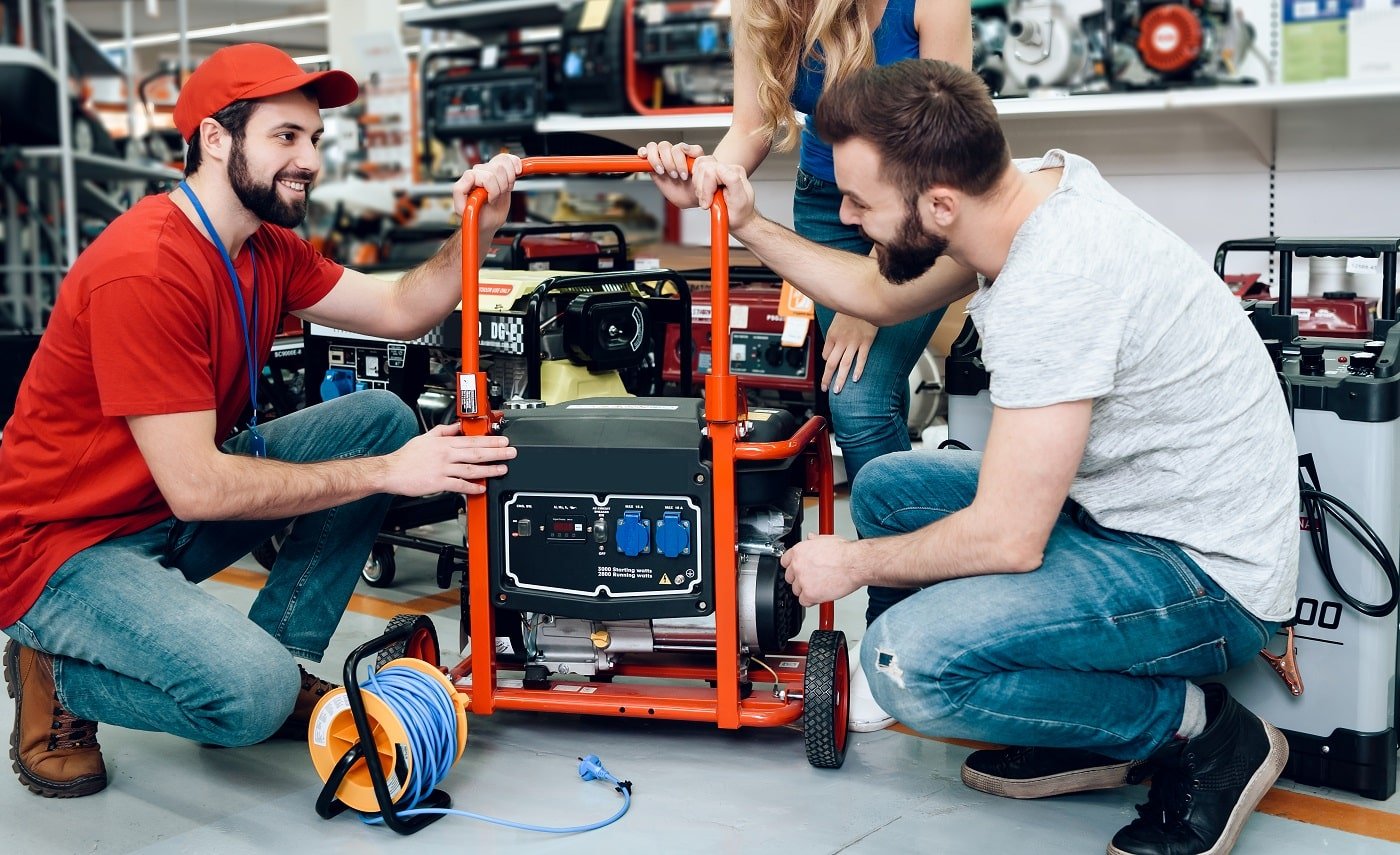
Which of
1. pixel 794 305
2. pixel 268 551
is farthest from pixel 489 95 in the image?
pixel 268 551

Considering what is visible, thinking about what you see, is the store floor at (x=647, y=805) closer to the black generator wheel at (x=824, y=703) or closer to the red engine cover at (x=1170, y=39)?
the black generator wheel at (x=824, y=703)

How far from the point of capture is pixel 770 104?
91.9 inches

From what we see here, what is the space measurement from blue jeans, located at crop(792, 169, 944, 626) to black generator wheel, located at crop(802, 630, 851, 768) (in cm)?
24

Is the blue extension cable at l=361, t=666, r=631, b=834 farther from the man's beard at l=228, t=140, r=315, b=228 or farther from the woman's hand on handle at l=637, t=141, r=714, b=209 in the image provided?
the woman's hand on handle at l=637, t=141, r=714, b=209

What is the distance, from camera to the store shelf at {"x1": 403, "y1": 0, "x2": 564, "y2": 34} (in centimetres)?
660

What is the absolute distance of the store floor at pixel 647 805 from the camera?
1914 millimetres

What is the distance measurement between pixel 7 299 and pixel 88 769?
17.8ft

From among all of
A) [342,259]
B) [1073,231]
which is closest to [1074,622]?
[1073,231]

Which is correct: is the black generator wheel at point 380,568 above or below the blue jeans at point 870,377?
below

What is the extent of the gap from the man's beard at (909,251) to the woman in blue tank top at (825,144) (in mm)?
378

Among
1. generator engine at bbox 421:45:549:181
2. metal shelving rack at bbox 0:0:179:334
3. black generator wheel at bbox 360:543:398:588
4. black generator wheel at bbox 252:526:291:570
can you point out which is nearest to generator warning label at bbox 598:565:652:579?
black generator wheel at bbox 360:543:398:588

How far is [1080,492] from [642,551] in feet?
2.26

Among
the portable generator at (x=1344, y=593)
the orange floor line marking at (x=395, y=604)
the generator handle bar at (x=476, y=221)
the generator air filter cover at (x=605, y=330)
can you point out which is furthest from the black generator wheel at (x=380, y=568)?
the portable generator at (x=1344, y=593)

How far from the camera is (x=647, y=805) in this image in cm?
204
